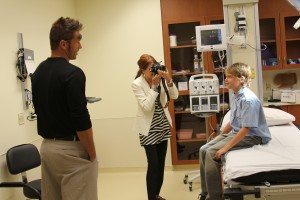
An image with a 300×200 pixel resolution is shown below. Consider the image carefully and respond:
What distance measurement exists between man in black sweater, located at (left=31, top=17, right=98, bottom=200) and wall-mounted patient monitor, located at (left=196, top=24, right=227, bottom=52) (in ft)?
6.00

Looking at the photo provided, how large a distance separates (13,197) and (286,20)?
3834 mm

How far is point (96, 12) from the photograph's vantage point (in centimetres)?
441

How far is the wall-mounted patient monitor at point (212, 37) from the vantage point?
10.9ft

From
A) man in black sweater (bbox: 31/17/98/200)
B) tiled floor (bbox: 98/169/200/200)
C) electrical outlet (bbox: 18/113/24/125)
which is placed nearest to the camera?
man in black sweater (bbox: 31/17/98/200)

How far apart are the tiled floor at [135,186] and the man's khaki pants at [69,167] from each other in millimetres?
1689

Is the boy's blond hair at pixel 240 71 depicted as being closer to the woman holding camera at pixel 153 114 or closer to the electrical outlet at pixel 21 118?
the woman holding camera at pixel 153 114

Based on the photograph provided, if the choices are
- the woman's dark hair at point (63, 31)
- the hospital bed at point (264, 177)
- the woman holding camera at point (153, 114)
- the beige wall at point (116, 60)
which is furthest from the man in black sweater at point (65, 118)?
the beige wall at point (116, 60)

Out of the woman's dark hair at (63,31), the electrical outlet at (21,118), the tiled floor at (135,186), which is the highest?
the woman's dark hair at (63,31)

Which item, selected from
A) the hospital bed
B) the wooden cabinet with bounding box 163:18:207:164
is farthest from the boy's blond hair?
the wooden cabinet with bounding box 163:18:207:164

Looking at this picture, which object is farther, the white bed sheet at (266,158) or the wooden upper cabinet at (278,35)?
the wooden upper cabinet at (278,35)

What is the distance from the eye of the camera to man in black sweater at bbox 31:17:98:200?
1.75 meters

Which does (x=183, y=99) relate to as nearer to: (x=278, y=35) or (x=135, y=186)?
(x=135, y=186)

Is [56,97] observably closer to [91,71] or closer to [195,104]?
[195,104]

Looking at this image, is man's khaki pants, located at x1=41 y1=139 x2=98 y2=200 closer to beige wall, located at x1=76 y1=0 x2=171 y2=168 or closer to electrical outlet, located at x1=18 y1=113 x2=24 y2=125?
electrical outlet, located at x1=18 y1=113 x2=24 y2=125
